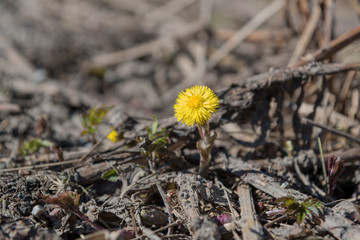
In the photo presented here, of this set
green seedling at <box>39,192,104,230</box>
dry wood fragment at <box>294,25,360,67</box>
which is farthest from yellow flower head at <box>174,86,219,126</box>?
dry wood fragment at <box>294,25,360,67</box>

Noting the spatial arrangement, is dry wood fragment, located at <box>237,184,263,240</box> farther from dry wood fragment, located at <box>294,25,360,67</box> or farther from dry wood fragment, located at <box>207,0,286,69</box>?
dry wood fragment, located at <box>207,0,286,69</box>

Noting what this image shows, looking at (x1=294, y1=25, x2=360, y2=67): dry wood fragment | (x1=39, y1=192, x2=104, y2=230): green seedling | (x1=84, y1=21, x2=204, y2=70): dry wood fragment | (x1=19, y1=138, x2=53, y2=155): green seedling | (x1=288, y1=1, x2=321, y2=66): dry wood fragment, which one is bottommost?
(x1=39, y1=192, x2=104, y2=230): green seedling

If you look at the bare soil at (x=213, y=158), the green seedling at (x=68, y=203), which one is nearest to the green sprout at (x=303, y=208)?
the bare soil at (x=213, y=158)

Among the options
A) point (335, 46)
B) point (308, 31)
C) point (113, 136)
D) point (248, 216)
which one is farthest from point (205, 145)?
point (308, 31)

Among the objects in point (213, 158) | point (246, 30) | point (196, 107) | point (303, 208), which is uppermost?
point (246, 30)

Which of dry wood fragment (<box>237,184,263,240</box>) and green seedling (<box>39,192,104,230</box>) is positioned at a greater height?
green seedling (<box>39,192,104,230</box>)

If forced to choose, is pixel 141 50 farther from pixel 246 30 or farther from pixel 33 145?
pixel 33 145

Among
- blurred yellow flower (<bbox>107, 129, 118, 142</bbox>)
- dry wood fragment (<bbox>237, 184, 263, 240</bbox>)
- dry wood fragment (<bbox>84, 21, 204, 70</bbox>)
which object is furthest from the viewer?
dry wood fragment (<bbox>84, 21, 204, 70</bbox>)
